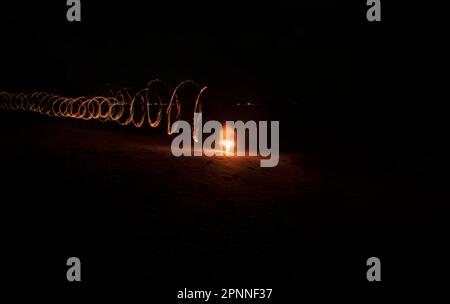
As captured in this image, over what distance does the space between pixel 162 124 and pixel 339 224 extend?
18.0m

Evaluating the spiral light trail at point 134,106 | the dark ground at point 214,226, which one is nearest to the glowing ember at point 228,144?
the spiral light trail at point 134,106

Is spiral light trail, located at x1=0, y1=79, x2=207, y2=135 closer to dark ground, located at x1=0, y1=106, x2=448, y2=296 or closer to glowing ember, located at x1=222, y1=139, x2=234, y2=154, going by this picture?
glowing ember, located at x1=222, y1=139, x2=234, y2=154

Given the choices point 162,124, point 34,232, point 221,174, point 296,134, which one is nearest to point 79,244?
point 34,232

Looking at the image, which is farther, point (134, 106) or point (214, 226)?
point (134, 106)

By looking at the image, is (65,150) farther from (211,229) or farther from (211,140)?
(211,229)

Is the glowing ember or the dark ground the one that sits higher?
the glowing ember

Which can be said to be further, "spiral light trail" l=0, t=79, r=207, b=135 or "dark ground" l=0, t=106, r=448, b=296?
"spiral light trail" l=0, t=79, r=207, b=135

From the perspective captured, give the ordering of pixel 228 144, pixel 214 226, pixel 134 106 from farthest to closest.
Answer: pixel 134 106, pixel 228 144, pixel 214 226

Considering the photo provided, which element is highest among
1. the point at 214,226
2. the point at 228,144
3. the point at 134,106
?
the point at 134,106

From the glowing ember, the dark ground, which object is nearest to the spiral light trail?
the glowing ember

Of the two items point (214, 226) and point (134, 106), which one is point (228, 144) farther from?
point (134, 106)

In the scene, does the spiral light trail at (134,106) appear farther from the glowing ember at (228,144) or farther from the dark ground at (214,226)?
the dark ground at (214,226)

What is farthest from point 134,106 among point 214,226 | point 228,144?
point 214,226

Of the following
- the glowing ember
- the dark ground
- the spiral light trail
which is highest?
the spiral light trail
